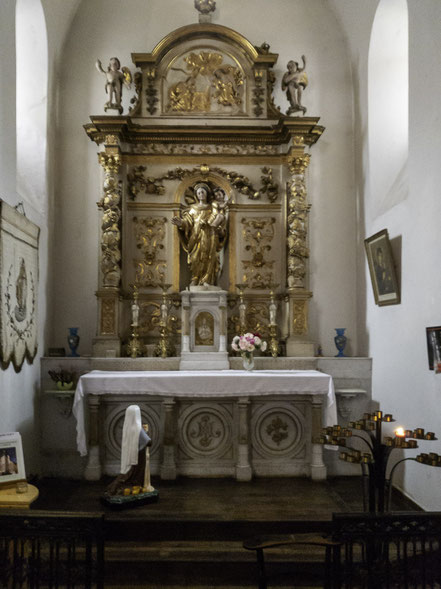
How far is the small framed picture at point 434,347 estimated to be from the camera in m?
5.27

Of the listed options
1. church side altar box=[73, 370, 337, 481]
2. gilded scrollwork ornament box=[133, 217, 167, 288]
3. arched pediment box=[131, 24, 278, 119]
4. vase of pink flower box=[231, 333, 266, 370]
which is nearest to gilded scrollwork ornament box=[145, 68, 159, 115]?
arched pediment box=[131, 24, 278, 119]

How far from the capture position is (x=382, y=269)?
22.4 ft

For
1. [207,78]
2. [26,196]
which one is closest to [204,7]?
[207,78]

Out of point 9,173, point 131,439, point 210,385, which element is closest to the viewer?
point 131,439

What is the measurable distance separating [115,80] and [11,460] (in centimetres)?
551

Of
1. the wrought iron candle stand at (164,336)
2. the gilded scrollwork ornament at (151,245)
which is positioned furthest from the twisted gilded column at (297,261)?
the gilded scrollwork ornament at (151,245)

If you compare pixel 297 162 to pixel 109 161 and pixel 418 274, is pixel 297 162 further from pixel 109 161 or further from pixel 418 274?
pixel 418 274

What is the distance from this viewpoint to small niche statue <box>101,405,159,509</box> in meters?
5.59

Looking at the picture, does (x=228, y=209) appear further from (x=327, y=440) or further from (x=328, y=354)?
(x=327, y=440)

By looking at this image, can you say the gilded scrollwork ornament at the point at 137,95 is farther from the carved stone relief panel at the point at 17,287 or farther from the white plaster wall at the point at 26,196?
the carved stone relief panel at the point at 17,287

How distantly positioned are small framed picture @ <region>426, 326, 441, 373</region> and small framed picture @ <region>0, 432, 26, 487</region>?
3702 millimetres

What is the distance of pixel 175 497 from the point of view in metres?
6.00

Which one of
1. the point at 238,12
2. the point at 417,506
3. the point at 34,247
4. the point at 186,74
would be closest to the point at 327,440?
the point at 417,506

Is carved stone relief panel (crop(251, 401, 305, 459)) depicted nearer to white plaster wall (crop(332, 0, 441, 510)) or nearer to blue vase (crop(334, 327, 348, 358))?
white plaster wall (crop(332, 0, 441, 510))
